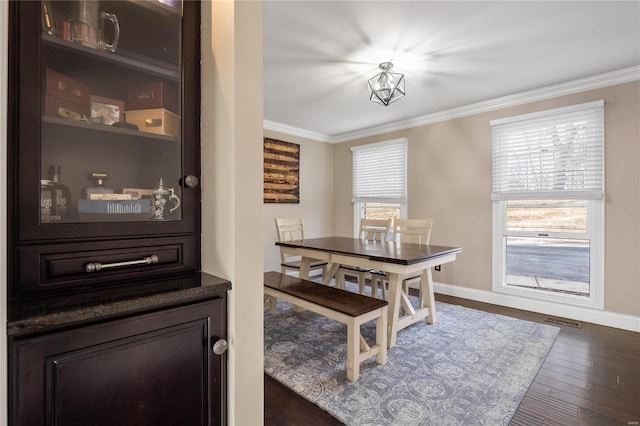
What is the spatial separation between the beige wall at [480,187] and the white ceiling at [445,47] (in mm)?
312

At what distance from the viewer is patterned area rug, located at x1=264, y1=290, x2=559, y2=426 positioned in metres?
1.70

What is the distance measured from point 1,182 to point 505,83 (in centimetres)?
376

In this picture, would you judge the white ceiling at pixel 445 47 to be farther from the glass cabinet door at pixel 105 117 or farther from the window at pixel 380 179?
the glass cabinet door at pixel 105 117

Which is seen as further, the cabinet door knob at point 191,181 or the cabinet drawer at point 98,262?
the cabinet door knob at point 191,181

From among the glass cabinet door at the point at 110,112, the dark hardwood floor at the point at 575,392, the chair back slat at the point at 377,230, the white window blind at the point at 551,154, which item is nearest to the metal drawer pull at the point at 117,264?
the glass cabinet door at the point at 110,112

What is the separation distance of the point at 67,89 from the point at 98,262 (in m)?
0.48

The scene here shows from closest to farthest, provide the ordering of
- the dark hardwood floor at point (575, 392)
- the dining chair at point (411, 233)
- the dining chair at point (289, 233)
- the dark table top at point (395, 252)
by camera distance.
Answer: the dark hardwood floor at point (575, 392), the dark table top at point (395, 252), the dining chair at point (411, 233), the dining chair at point (289, 233)

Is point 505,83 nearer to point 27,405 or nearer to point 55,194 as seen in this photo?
point 55,194

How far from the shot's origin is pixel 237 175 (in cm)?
93

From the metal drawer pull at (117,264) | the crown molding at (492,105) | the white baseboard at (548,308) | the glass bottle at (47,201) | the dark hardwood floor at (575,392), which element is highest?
the crown molding at (492,105)

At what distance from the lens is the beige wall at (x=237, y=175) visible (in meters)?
0.93

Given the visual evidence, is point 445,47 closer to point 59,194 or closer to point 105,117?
point 105,117

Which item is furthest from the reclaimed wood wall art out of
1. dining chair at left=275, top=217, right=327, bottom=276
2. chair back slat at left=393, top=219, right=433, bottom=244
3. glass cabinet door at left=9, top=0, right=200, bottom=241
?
glass cabinet door at left=9, top=0, right=200, bottom=241

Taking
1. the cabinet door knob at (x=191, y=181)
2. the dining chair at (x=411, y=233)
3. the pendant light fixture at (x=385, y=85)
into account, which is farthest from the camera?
the dining chair at (x=411, y=233)
